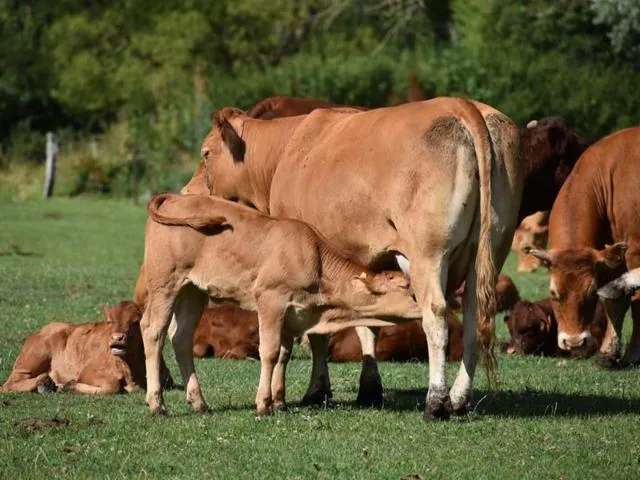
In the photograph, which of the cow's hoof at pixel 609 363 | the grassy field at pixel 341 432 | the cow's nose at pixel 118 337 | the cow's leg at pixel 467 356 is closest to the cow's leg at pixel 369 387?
the grassy field at pixel 341 432

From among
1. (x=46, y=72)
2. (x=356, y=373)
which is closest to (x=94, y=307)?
(x=356, y=373)

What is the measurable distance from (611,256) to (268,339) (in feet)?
14.2

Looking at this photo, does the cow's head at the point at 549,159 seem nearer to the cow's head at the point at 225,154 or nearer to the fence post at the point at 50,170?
the cow's head at the point at 225,154

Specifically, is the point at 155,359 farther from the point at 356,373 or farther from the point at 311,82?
the point at 311,82

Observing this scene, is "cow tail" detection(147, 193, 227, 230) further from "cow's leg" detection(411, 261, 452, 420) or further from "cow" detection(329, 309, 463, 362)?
"cow" detection(329, 309, 463, 362)

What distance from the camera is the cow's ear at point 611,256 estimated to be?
1373 centimetres

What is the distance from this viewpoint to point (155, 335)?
36.7 feet

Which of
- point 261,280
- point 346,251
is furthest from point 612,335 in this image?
point 261,280

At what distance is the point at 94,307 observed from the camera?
722 inches

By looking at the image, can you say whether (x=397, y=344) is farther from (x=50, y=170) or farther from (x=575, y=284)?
(x=50, y=170)

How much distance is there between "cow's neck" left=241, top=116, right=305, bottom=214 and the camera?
1294 centimetres

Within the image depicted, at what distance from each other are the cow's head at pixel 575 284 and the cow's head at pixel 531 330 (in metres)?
1.66

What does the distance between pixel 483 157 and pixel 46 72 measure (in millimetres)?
48114

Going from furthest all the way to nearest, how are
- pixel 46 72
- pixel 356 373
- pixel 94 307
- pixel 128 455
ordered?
pixel 46 72 < pixel 94 307 < pixel 356 373 < pixel 128 455
